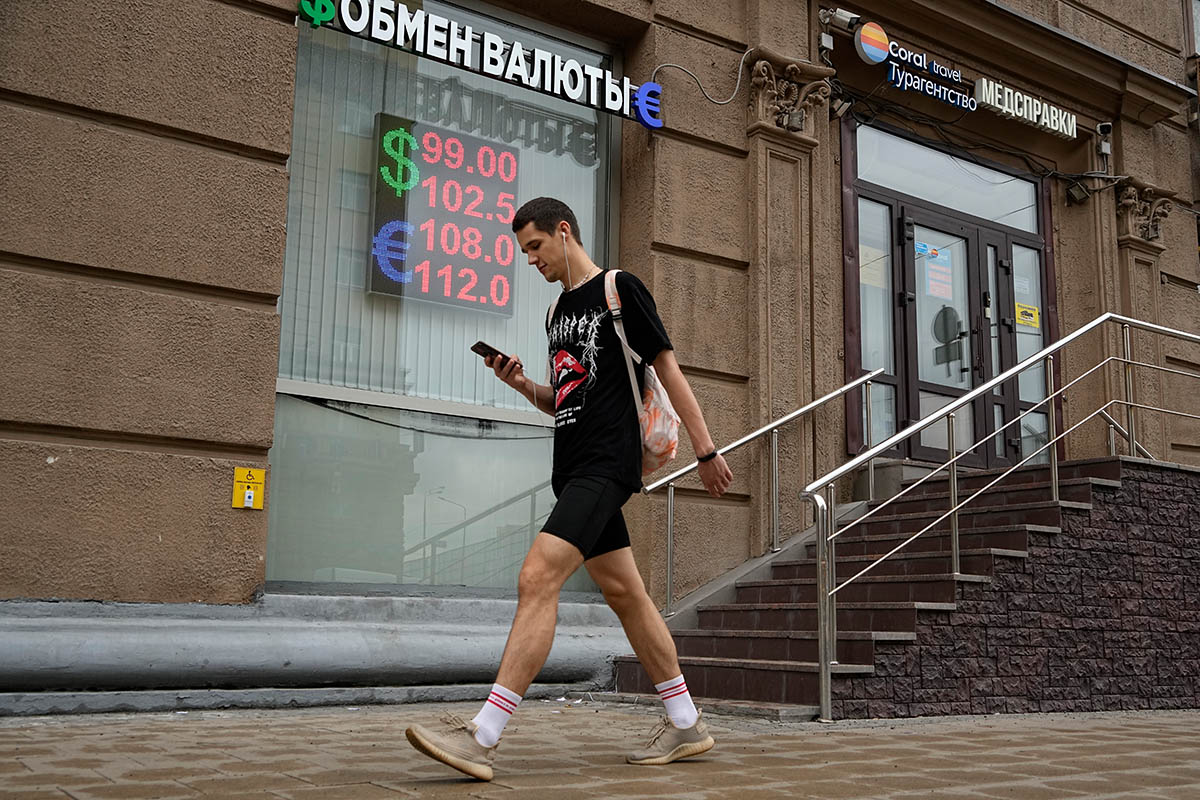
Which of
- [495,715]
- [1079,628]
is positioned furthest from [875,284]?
[495,715]

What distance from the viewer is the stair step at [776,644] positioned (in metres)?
6.30

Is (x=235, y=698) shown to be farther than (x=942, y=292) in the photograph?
No

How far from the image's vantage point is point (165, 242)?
6617 millimetres

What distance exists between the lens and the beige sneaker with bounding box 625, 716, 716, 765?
4.23 meters

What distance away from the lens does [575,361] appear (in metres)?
4.35

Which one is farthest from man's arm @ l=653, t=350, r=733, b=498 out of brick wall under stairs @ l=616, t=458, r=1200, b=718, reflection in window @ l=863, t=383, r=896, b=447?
reflection in window @ l=863, t=383, r=896, b=447

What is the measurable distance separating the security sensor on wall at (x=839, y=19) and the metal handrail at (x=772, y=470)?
9.63ft

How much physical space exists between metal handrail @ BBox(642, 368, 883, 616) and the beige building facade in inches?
4.7

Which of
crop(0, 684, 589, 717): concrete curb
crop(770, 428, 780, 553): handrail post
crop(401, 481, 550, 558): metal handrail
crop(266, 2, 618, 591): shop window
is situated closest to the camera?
crop(0, 684, 589, 717): concrete curb

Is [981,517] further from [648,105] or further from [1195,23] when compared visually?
[1195,23]

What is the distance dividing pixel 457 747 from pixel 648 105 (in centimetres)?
607

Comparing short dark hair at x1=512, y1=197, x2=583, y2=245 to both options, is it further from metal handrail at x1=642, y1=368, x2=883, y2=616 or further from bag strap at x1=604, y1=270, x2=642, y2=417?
metal handrail at x1=642, y1=368, x2=883, y2=616

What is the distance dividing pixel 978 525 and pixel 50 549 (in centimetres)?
571

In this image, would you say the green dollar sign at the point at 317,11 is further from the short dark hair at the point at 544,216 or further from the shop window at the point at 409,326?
the short dark hair at the point at 544,216
